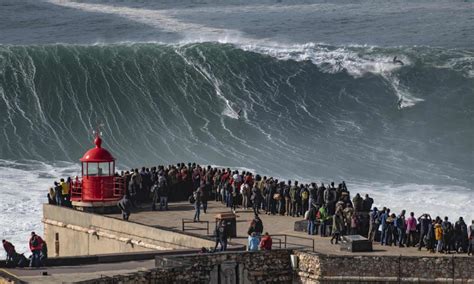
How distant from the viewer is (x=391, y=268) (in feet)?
115

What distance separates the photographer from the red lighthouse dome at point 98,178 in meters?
42.8

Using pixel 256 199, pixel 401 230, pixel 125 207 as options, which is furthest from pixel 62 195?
pixel 401 230

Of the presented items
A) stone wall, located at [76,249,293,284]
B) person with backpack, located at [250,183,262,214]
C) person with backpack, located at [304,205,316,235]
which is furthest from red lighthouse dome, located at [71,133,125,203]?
stone wall, located at [76,249,293,284]

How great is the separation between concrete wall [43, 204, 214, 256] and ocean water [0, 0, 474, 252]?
6574 mm

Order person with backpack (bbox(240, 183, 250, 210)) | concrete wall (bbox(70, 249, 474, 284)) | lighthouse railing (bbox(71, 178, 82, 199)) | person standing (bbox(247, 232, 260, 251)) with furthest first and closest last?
1. lighthouse railing (bbox(71, 178, 82, 199))
2. person with backpack (bbox(240, 183, 250, 210))
3. person standing (bbox(247, 232, 260, 251))
4. concrete wall (bbox(70, 249, 474, 284))

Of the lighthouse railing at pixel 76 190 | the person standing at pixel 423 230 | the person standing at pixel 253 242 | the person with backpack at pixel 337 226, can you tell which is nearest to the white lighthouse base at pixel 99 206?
the lighthouse railing at pixel 76 190

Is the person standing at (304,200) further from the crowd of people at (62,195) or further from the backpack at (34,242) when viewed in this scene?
the backpack at (34,242)

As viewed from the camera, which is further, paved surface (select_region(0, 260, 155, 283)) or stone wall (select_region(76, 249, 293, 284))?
paved surface (select_region(0, 260, 155, 283))

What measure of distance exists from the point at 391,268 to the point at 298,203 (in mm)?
7364

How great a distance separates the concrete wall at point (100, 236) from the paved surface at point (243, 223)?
0.78 metres

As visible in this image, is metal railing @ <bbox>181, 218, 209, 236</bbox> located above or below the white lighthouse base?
below

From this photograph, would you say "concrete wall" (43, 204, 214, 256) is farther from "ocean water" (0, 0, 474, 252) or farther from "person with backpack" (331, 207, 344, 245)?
"ocean water" (0, 0, 474, 252)

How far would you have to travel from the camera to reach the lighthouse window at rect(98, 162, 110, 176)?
42906 millimetres

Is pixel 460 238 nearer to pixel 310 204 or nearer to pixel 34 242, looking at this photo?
pixel 310 204
